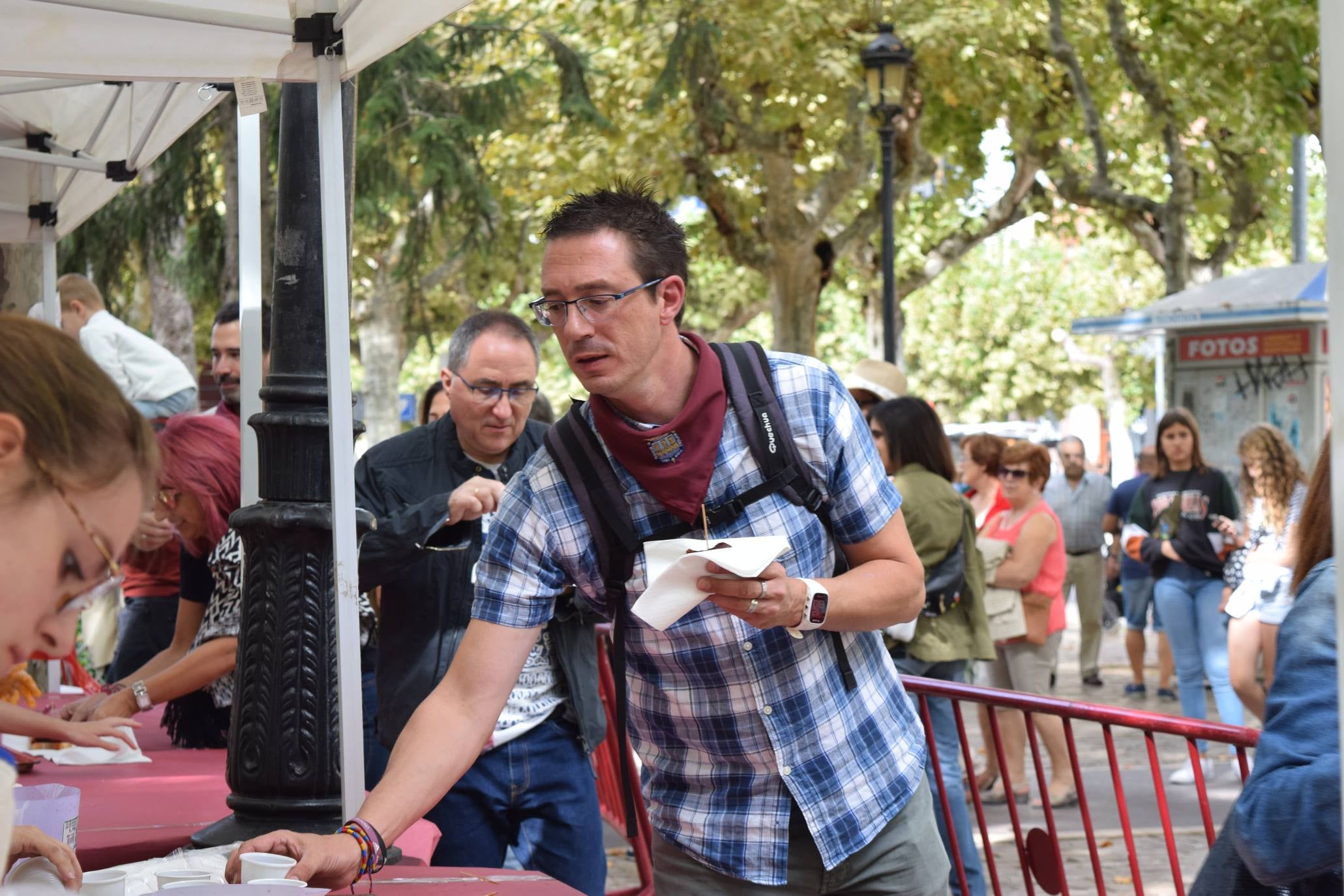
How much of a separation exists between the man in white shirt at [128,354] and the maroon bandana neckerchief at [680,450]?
5168 mm

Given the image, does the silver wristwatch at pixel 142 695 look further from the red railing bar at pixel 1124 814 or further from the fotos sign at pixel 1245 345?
the fotos sign at pixel 1245 345

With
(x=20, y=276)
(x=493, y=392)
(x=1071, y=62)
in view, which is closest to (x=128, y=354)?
(x=20, y=276)

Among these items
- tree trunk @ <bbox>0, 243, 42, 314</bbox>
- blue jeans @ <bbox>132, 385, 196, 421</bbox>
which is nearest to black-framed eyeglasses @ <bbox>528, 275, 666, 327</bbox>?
blue jeans @ <bbox>132, 385, 196, 421</bbox>

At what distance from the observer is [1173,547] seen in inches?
363

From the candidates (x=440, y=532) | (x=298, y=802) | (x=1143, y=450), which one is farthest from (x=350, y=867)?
(x=1143, y=450)

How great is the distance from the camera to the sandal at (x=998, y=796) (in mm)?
8000

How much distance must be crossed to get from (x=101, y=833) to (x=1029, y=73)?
1647 cm

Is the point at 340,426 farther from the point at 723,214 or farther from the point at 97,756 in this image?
the point at 723,214

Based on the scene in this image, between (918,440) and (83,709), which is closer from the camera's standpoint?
(83,709)

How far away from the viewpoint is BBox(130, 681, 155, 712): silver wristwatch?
3957 mm

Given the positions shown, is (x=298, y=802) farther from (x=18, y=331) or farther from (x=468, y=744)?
(x=18, y=331)

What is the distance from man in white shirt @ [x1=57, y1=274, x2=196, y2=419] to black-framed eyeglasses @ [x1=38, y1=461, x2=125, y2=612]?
6.03 m

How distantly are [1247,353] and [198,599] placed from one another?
38.5 ft

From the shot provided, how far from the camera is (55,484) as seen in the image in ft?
4.70
